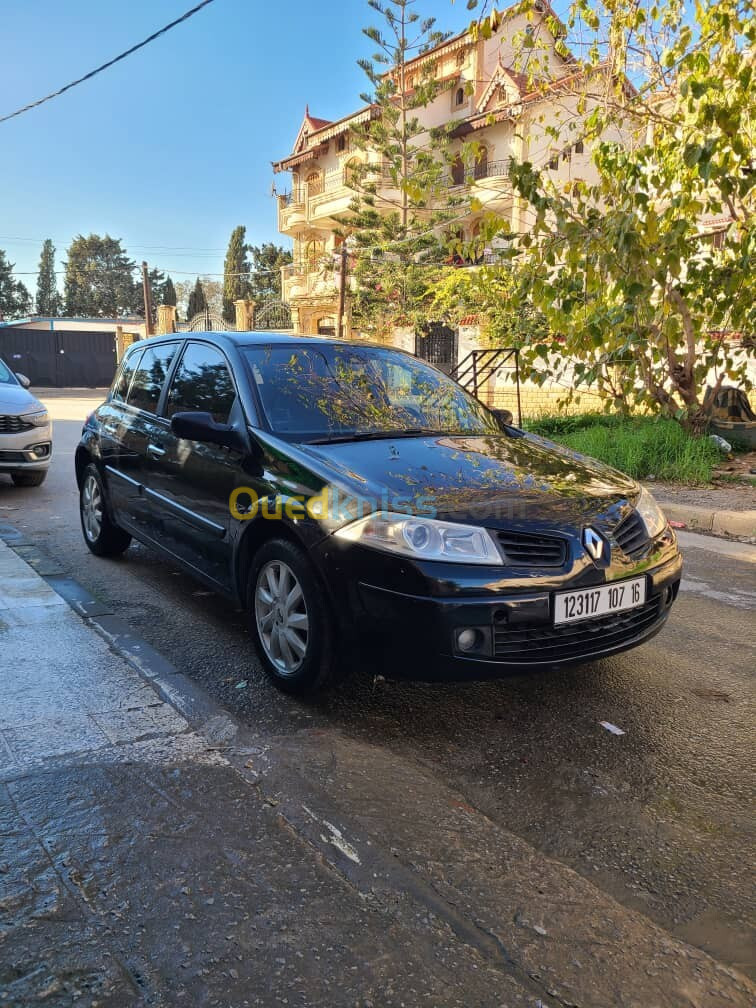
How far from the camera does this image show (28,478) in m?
8.82

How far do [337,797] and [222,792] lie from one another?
38 cm

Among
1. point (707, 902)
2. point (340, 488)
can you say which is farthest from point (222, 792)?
point (707, 902)

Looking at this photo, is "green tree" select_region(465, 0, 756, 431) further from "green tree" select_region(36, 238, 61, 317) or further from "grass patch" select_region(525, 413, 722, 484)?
"green tree" select_region(36, 238, 61, 317)

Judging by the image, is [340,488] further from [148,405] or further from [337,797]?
[148,405]

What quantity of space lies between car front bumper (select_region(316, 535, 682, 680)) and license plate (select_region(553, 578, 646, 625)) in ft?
0.10

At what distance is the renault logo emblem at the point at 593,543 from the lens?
2.86m

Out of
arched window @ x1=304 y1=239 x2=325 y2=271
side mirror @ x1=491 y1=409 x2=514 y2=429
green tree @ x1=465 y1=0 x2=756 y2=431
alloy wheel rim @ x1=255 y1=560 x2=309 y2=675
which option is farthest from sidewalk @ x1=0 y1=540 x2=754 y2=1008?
arched window @ x1=304 y1=239 x2=325 y2=271

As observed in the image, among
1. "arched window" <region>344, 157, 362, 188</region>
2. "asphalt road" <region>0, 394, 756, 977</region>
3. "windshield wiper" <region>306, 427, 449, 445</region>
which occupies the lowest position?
"asphalt road" <region>0, 394, 756, 977</region>

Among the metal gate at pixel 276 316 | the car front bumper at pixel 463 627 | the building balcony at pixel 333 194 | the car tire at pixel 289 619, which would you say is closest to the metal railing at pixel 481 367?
the car tire at pixel 289 619

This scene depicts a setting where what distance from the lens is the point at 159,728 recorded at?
9.46ft

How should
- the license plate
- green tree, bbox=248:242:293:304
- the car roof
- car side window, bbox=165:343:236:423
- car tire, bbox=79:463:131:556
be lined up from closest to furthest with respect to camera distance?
the license plate < car side window, bbox=165:343:236:423 < the car roof < car tire, bbox=79:463:131:556 < green tree, bbox=248:242:293:304

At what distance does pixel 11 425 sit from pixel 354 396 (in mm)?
5737

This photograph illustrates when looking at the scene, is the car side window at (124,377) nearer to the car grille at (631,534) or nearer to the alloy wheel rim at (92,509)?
the alloy wheel rim at (92,509)

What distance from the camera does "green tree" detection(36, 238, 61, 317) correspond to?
295 ft
